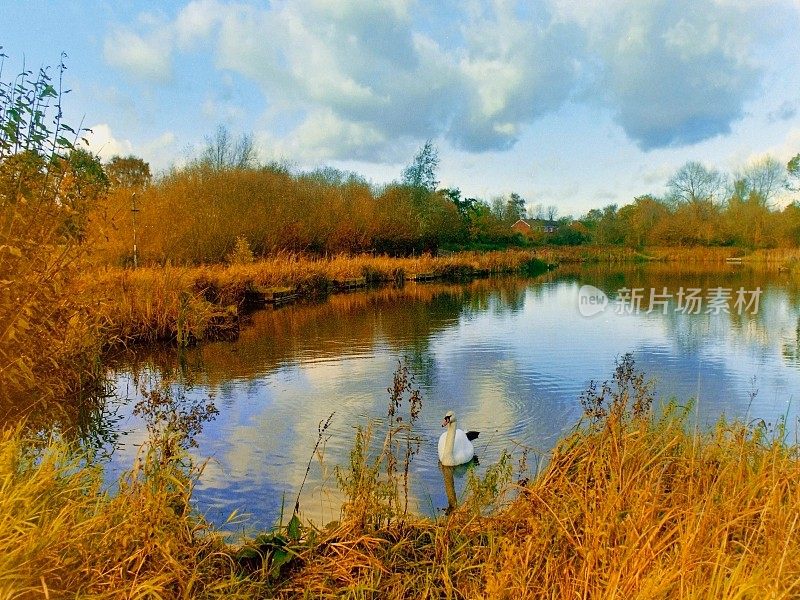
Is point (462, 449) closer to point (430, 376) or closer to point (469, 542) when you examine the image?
point (469, 542)

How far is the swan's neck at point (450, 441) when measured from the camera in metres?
5.53

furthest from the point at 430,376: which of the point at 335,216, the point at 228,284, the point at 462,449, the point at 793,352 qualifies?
the point at 335,216

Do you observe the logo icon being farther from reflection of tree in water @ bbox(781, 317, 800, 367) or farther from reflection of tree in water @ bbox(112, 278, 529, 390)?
reflection of tree in water @ bbox(781, 317, 800, 367)

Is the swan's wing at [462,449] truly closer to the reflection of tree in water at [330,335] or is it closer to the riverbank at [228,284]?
the reflection of tree in water at [330,335]

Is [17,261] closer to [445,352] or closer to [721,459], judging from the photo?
[721,459]

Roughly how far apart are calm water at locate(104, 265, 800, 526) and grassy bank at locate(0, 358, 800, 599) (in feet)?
2.17

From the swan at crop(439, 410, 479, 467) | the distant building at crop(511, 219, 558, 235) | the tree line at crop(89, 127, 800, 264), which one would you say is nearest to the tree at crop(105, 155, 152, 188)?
the tree line at crop(89, 127, 800, 264)

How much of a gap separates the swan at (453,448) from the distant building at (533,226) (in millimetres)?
55384

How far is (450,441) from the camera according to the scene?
5.55 metres

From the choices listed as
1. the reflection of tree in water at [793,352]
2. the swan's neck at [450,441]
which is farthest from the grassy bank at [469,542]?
the reflection of tree in water at [793,352]

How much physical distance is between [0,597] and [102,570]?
2.05 feet

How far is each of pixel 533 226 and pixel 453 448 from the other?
62.9 meters

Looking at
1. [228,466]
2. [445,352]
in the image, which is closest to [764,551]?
[228,466]

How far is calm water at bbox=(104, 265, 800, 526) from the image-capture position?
5680 mm
